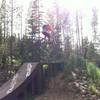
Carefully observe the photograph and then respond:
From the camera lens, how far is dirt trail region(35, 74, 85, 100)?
808 inches

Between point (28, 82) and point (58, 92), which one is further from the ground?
point (28, 82)

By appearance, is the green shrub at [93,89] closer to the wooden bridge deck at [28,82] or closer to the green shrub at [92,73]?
the green shrub at [92,73]

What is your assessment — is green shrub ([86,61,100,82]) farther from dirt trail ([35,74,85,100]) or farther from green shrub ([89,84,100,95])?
dirt trail ([35,74,85,100])

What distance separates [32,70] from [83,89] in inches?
166

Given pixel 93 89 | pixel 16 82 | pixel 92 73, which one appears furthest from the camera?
pixel 92 73

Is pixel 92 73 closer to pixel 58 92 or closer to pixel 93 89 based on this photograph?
pixel 93 89

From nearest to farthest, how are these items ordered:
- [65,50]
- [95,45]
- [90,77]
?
1. [90,77]
2. [65,50]
3. [95,45]

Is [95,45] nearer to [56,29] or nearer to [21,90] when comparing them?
[56,29]

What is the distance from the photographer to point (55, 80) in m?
23.0

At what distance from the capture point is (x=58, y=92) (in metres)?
21.4

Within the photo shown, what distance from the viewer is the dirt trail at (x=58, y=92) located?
2053cm

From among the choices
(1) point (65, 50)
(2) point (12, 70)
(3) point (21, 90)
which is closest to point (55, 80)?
(3) point (21, 90)

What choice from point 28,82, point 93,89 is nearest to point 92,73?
point 93,89

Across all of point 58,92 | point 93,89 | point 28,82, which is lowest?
point 58,92
